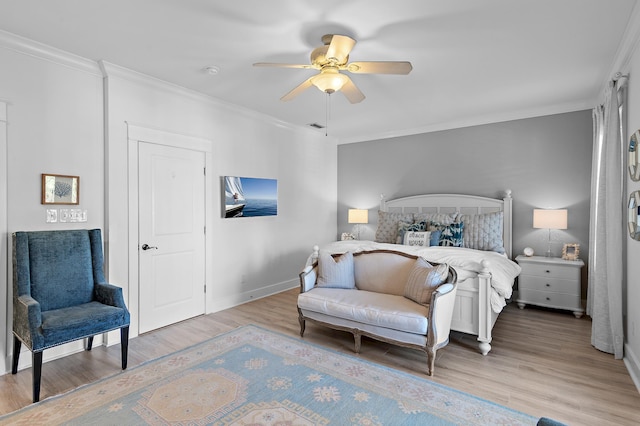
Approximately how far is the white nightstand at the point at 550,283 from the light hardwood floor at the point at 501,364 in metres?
0.19

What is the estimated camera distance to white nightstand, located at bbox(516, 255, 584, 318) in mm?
4141

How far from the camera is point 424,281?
3.05 m

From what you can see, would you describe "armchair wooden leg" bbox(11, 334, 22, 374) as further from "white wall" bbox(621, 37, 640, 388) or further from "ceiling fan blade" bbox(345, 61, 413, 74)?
"white wall" bbox(621, 37, 640, 388)

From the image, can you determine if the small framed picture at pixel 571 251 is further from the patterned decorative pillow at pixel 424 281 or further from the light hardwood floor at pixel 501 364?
the patterned decorative pillow at pixel 424 281

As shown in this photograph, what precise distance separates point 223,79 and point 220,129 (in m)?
0.90

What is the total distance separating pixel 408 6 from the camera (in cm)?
233

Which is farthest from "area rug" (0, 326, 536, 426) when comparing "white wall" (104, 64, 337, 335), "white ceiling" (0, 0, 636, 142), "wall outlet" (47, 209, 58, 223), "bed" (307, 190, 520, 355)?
"white ceiling" (0, 0, 636, 142)

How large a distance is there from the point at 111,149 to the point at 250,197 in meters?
1.86

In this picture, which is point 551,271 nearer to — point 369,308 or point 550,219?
point 550,219

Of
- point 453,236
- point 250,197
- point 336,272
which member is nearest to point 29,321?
point 336,272

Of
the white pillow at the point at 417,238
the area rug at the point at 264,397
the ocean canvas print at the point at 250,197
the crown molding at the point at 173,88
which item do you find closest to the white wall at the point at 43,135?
the crown molding at the point at 173,88

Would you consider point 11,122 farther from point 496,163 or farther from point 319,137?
point 496,163

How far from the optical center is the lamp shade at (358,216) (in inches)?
238

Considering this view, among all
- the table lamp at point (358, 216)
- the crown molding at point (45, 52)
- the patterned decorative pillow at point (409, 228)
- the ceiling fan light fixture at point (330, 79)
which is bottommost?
the patterned decorative pillow at point (409, 228)
